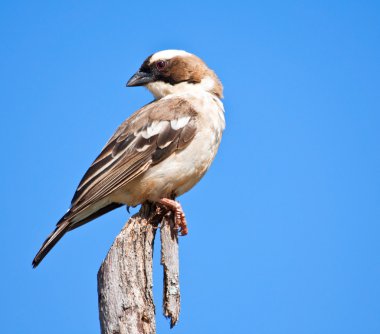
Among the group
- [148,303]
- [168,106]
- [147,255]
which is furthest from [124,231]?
[168,106]

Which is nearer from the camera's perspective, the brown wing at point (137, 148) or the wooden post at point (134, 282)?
the wooden post at point (134, 282)

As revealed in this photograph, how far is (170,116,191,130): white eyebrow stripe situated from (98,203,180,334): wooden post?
1.23 m

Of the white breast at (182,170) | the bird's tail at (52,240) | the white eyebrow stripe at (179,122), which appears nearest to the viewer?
the bird's tail at (52,240)

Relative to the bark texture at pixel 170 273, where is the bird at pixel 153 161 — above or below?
above

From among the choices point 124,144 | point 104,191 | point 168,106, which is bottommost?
point 104,191

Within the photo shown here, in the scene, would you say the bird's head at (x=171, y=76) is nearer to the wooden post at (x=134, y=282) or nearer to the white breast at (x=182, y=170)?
the white breast at (x=182, y=170)

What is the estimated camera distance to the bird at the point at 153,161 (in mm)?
6195

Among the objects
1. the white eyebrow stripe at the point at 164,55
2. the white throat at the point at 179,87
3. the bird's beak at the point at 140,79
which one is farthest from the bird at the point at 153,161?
the white eyebrow stripe at the point at 164,55

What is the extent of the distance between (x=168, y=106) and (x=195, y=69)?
35.7 inches

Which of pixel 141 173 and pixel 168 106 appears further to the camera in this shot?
pixel 168 106

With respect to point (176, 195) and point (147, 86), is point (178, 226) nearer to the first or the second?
point (176, 195)

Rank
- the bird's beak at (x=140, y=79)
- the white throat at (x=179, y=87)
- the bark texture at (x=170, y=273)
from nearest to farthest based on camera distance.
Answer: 1. the bark texture at (x=170, y=273)
2. the white throat at (x=179, y=87)
3. the bird's beak at (x=140, y=79)

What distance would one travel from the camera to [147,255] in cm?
532

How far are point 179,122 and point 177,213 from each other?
1.00 m
